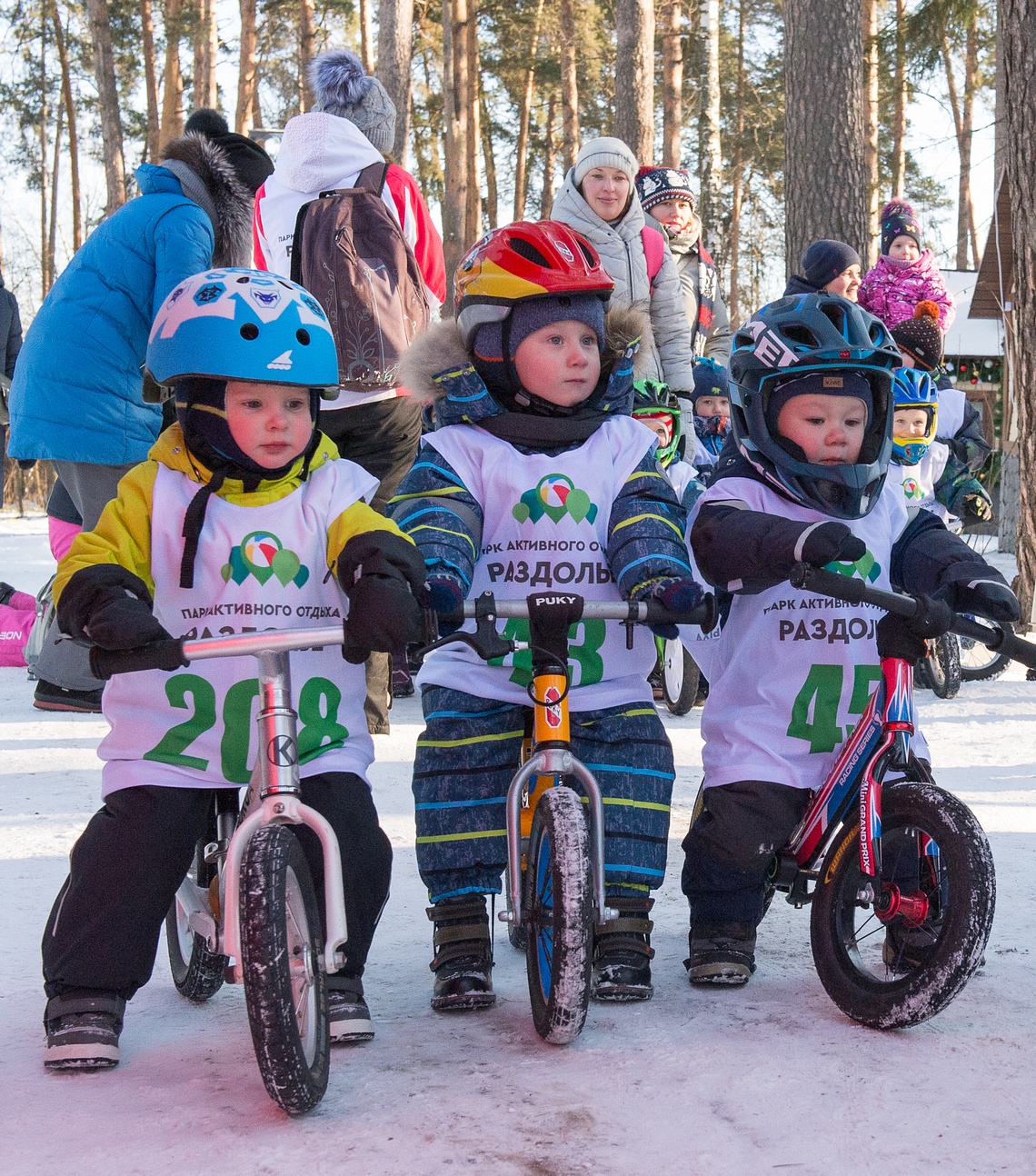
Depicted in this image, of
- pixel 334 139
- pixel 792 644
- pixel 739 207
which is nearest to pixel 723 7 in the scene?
pixel 739 207

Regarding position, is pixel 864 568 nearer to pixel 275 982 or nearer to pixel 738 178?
pixel 275 982

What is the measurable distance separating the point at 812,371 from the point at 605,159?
3.19m

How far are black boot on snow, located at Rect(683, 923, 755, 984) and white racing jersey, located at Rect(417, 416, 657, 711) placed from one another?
0.58 meters

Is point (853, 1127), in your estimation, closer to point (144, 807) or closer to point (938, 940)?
point (938, 940)

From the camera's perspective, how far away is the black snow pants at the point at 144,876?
8.95ft

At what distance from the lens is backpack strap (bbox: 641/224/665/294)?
22.0 ft

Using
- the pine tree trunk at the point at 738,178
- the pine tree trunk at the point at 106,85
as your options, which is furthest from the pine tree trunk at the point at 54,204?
the pine tree trunk at the point at 738,178

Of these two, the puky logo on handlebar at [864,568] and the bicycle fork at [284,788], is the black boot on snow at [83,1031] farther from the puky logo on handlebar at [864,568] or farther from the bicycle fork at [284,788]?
the puky logo on handlebar at [864,568]

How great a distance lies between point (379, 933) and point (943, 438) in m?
4.66

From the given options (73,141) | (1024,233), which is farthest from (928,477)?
(73,141)

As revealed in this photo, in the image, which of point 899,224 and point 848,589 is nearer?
point 848,589

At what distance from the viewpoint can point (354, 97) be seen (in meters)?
5.68

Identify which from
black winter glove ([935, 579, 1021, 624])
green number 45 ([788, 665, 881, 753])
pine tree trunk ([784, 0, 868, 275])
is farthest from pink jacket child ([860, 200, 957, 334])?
black winter glove ([935, 579, 1021, 624])

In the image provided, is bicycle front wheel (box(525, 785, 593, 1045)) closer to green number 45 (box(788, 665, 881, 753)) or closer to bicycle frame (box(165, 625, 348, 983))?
bicycle frame (box(165, 625, 348, 983))
